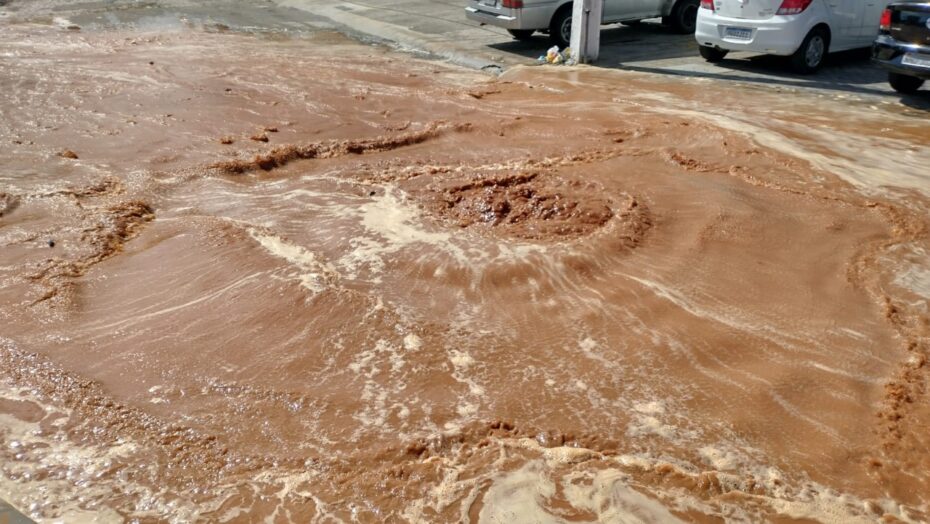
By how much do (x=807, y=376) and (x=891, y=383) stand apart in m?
0.45

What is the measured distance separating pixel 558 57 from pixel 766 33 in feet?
10.3

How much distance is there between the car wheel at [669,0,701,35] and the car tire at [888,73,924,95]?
4.80m

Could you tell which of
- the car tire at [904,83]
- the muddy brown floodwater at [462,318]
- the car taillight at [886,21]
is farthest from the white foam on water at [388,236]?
the car tire at [904,83]

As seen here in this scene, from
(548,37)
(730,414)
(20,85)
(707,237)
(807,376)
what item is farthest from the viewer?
(548,37)

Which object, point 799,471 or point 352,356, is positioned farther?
point 352,356

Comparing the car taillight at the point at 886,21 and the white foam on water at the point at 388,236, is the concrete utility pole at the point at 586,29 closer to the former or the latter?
the car taillight at the point at 886,21

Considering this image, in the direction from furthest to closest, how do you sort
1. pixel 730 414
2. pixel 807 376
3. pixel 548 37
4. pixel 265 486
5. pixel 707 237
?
pixel 548 37
pixel 707 237
pixel 807 376
pixel 730 414
pixel 265 486

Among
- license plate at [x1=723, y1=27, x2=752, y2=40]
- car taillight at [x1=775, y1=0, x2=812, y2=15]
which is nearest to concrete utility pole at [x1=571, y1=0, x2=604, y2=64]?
license plate at [x1=723, y1=27, x2=752, y2=40]

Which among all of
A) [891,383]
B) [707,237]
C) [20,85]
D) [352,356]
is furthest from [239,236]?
[20,85]

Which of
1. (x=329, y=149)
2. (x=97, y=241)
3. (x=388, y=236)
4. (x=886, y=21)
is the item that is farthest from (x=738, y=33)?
(x=97, y=241)

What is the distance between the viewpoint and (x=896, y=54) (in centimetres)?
1029

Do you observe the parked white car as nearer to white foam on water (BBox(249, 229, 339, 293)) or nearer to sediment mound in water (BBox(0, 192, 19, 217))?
white foam on water (BBox(249, 229, 339, 293))

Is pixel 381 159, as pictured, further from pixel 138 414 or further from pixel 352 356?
pixel 138 414

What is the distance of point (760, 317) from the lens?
525cm
